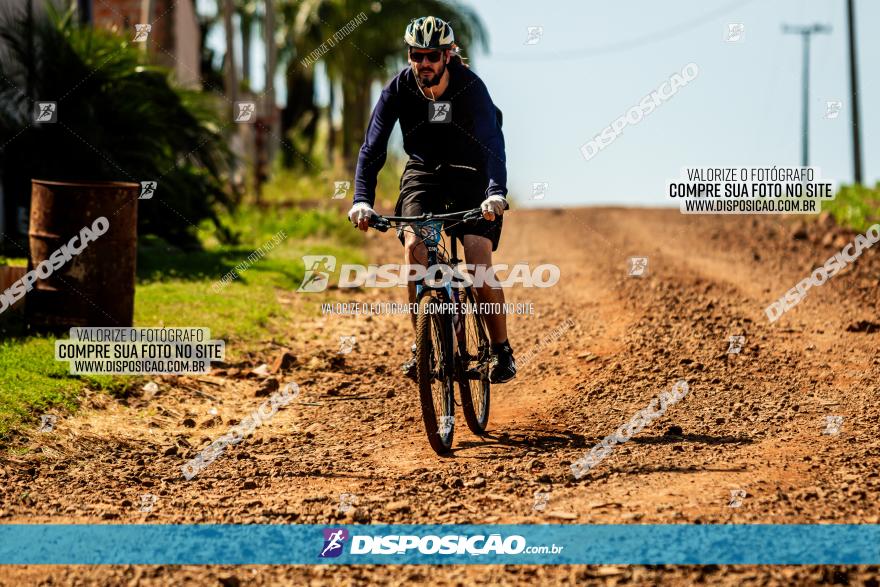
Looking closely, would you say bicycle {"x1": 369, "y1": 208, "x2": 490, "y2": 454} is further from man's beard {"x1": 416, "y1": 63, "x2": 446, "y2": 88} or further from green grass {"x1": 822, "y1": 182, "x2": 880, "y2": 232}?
green grass {"x1": 822, "y1": 182, "x2": 880, "y2": 232}

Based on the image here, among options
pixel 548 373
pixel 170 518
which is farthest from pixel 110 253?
pixel 170 518

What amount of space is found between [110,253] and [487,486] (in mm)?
5115

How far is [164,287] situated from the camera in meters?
12.9

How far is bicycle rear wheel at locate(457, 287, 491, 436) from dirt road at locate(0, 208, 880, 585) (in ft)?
0.53
